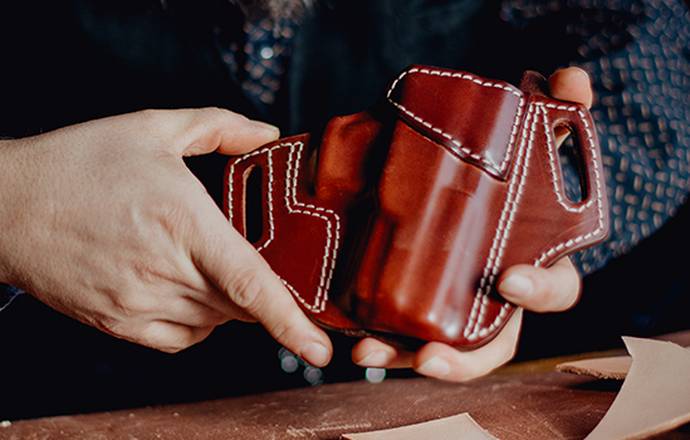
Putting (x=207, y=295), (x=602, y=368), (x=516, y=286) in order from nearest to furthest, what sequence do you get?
(x=516, y=286)
(x=207, y=295)
(x=602, y=368)

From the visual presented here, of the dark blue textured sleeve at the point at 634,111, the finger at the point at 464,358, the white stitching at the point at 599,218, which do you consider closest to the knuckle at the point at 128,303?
the finger at the point at 464,358

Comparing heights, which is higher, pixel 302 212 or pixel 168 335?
pixel 302 212

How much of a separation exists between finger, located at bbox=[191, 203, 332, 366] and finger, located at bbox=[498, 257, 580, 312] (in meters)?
0.21

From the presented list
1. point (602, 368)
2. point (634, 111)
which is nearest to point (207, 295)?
point (602, 368)

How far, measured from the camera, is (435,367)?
716 millimetres

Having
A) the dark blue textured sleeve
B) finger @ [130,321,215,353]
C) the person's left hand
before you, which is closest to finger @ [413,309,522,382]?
the person's left hand

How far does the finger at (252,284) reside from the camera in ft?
2.49

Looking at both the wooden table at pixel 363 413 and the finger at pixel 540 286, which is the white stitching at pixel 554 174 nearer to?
the finger at pixel 540 286

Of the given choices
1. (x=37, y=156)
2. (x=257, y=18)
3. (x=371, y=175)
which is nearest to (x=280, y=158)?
(x=371, y=175)

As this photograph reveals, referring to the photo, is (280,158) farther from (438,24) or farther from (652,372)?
(438,24)

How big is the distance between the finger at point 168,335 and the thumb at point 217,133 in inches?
8.6

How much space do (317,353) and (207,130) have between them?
302 mm

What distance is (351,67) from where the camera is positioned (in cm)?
135

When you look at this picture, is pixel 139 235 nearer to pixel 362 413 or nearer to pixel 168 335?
pixel 168 335
